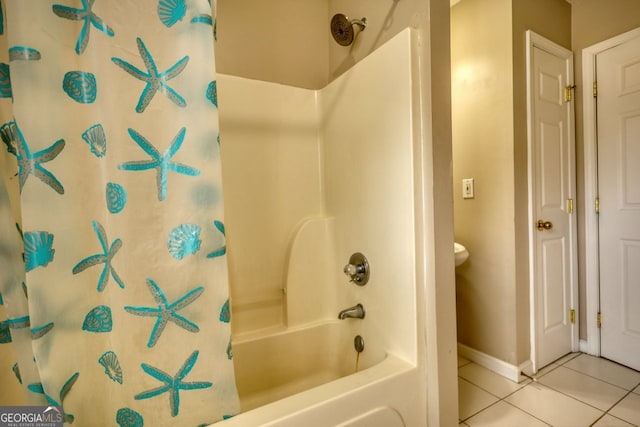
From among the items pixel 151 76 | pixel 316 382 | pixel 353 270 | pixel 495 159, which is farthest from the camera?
pixel 495 159

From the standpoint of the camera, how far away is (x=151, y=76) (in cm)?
73

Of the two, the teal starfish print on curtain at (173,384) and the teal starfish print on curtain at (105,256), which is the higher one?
the teal starfish print on curtain at (105,256)

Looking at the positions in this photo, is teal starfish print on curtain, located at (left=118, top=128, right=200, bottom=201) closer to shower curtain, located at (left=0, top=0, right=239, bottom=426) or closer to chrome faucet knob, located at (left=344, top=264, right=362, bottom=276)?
shower curtain, located at (left=0, top=0, right=239, bottom=426)

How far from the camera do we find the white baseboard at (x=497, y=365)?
169 cm

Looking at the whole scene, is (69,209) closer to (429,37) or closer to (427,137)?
(427,137)

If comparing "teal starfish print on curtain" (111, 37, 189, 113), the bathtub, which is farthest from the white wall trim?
"teal starfish print on curtain" (111, 37, 189, 113)

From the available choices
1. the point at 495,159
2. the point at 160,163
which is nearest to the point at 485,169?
the point at 495,159

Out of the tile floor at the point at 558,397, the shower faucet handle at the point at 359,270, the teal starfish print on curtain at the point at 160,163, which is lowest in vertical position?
the tile floor at the point at 558,397

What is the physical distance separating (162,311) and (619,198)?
2502 millimetres

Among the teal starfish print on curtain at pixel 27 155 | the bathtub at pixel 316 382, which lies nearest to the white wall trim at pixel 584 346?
the bathtub at pixel 316 382

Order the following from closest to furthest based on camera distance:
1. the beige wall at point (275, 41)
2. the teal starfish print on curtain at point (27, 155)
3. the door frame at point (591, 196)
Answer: the teal starfish print on curtain at point (27, 155) → the beige wall at point (275, 41) → the door frame at point (591, 196)

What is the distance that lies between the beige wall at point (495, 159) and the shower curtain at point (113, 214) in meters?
1.65

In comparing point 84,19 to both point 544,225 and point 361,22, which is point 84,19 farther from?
point 544,225

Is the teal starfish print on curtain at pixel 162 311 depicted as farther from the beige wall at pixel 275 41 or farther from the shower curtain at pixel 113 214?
the beige wall at pixel 275 41
